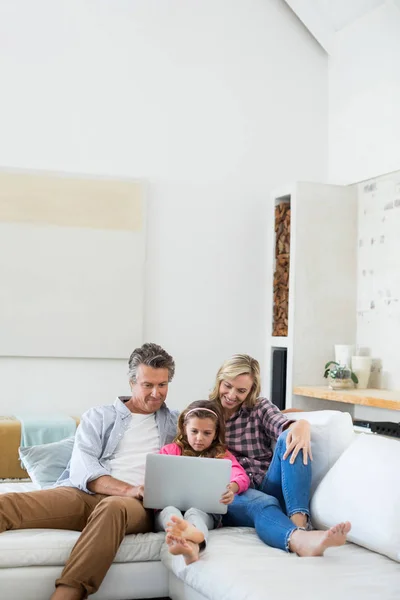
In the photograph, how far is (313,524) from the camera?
3160 millimetres

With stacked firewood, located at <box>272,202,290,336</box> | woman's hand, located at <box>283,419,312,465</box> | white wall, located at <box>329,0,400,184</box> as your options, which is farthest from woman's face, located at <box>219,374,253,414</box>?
white wall, located at <box>329,0,400,184</box>

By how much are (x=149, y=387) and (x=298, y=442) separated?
2.17 ft

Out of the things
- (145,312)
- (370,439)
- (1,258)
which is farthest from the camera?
(145,312)

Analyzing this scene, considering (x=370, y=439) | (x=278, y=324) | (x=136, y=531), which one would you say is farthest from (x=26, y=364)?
(x=370, y=439)

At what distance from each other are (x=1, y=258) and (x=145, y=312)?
0.99 metres

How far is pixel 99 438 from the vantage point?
3.31 m

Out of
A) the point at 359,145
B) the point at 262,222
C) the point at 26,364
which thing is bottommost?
the point at 26,364

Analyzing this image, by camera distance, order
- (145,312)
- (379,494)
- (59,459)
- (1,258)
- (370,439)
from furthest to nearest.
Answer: (145,312) < (1,258) < (59,459) < (370,439) < (379,494)

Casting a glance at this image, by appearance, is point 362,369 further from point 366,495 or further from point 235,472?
point 366,495

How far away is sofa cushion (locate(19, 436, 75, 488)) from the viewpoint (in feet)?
11.6

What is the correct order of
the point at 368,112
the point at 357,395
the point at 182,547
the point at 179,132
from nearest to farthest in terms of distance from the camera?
the point at 182,547 → the point at 357,395 → the point at 368,112 → the point at 179,132

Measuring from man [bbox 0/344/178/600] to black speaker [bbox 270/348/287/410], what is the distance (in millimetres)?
1976

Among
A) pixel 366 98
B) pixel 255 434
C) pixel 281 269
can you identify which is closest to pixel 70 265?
pixel 281 269

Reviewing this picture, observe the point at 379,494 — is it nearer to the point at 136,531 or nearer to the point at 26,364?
the point at 136,531
